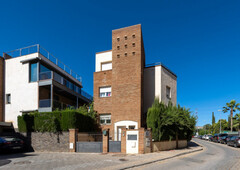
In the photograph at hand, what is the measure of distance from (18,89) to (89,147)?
11.6m

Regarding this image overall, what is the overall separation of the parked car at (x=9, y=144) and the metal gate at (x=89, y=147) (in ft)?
14.9

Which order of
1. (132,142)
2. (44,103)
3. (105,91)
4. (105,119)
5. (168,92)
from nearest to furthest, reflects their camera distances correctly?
(132,142), (44,103), (105,119), (105,91), (168,92)

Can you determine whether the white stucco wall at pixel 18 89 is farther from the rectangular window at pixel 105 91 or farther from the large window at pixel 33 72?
the rectangular window at pixel 105 91

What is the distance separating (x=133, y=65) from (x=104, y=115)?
6.38 metres

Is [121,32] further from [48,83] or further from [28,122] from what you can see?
[28,122]

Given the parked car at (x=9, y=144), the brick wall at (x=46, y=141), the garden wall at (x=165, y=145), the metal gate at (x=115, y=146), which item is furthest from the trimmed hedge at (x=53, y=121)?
the garden wall at (x=165, y=145)

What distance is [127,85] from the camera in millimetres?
19859

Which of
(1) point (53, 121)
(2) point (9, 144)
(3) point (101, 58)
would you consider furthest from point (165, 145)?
(3) point (101, 58)

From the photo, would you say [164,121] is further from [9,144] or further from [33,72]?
[33,72]

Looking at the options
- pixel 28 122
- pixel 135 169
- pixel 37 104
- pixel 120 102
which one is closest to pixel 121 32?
pixel 120 102

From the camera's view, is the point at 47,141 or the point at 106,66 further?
the point at 106,66

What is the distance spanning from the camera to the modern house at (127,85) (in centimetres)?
1933

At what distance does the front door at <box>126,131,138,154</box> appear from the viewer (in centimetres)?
1353

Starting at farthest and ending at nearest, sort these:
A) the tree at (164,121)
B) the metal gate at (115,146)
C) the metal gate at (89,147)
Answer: the tree at (164,121)
the metal gate at (89,147)
the metal gate at (115,146)
